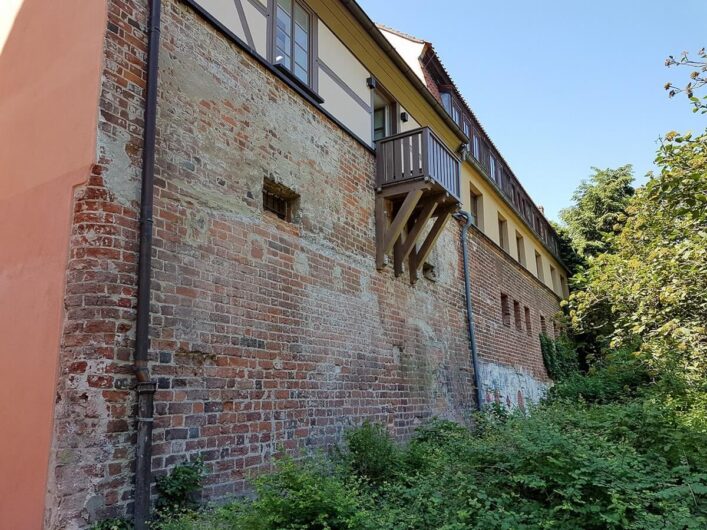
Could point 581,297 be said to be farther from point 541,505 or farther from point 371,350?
point 541,505

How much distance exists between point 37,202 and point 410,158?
5.92 metres

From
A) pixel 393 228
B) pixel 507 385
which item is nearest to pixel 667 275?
pixel 507 385

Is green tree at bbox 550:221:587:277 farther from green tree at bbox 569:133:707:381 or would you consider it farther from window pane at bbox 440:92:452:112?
window pane at bbox 440:92:452:112

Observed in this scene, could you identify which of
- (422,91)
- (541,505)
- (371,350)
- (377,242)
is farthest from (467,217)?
(541,505)

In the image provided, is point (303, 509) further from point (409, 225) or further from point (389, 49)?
point (389, 49)

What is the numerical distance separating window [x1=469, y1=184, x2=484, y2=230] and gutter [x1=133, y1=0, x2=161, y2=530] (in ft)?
36.6

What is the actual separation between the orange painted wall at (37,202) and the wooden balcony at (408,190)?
16.8ft

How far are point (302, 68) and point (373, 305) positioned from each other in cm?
369

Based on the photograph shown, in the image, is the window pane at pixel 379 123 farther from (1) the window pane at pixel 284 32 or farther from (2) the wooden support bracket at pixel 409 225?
(1) the window pane at pixel 284 32

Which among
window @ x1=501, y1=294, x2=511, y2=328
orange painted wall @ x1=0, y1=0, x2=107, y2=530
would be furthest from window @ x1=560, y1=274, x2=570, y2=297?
orange painted wall @ x1=0, y1=0, x2=107, y2=530

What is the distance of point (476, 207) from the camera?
51.5ft

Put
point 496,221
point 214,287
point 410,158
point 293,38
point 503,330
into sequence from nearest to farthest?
point 214,287, point 293,38, point 410,158, point 503,330, point 496,221

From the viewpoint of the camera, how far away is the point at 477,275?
45.1ft

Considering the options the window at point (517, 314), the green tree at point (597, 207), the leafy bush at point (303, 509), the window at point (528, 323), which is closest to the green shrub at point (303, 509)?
the leafy bush at point (303, 509)
